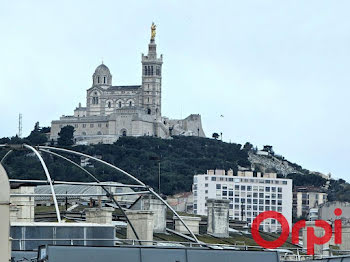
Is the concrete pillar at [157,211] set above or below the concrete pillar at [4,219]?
above

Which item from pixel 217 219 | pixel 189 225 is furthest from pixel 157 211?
pixel 217 219

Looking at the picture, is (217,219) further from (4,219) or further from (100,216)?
(4,219)

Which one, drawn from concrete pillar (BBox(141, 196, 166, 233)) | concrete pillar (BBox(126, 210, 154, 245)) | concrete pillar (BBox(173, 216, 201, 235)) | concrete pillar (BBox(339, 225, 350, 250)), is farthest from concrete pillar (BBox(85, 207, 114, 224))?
concrete pillar (BBox(339, 225, 350, 250))

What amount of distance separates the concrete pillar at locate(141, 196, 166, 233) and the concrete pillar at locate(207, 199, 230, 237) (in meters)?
3.77

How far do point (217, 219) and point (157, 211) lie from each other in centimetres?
783

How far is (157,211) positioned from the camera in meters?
75.4

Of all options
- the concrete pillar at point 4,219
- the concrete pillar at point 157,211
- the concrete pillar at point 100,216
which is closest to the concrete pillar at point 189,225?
the concrete pillar at point 157,211

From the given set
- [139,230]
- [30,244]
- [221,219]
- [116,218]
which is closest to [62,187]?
Result: [221,219]

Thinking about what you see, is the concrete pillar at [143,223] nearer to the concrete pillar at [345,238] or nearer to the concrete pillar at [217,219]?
the concrete pillar at [345,238]

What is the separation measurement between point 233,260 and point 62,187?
67.9 m

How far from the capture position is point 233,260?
3438 cm

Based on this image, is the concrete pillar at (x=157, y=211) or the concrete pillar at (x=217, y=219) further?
the concrete pillar at (x=217, y=219)

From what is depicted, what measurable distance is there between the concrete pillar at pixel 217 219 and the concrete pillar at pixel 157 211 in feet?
12.4

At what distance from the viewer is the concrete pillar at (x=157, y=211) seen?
243 ft
